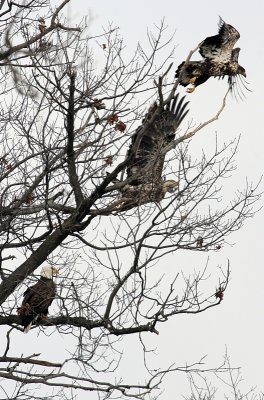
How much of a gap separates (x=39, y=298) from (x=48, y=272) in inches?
15.2

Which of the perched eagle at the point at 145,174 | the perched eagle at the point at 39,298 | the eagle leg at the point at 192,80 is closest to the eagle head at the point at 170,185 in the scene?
the perched eagle at the point at 145,174

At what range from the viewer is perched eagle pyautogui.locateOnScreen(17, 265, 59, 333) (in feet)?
33.9

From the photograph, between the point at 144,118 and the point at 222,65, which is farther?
the point at 222,65

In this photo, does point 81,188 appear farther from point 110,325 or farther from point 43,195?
point 110,325

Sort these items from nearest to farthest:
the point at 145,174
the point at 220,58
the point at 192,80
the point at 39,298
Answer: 1. the point at 145,174
2. the point at 39,298
3. the point at 192,80
4. the point at 220,58

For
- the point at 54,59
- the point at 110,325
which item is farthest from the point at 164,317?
the point at 54,59

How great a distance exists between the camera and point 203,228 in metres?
10.2

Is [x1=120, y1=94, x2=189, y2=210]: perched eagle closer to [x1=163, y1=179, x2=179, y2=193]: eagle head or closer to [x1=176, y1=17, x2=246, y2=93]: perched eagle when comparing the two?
[x1=163, y1=179, x2=179, y2=193]: eagle head

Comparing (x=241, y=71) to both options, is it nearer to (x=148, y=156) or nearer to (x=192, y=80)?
(x=192, y=80)

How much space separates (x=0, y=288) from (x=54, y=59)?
89.4 inches

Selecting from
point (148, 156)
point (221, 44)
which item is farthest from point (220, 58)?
point (148, 156)

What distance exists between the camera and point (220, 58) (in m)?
12.0

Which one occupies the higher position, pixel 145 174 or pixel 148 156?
pixel 148 156

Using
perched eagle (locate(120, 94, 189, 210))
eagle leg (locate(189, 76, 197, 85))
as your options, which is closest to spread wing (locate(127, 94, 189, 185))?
perched eagle (locate(120, 94, 189, 210))
